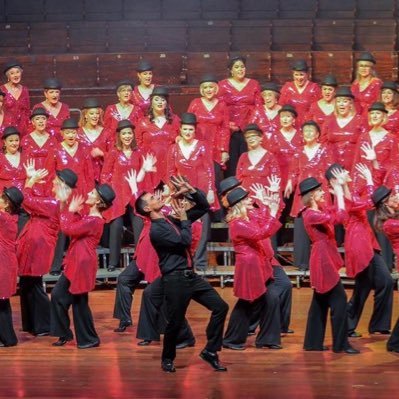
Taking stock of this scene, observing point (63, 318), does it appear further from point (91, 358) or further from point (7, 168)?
point (7, 168)

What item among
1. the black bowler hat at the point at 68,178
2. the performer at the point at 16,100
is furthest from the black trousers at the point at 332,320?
the performer at the point at 16,100

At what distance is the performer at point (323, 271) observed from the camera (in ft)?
24.8

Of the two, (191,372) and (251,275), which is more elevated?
(251,275)

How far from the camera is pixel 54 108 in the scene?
10680 millimetres

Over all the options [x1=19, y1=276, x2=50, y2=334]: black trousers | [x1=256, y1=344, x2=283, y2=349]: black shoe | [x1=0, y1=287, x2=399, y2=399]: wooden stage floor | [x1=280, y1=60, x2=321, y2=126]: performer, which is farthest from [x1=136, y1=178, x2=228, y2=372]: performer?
[x1=280, y1=60, x2=321, y2=126]: performer

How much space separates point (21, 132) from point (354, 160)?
3.27 m

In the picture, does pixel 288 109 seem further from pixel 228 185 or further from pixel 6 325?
pixel 6 325

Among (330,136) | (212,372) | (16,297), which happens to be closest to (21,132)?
(16,297)

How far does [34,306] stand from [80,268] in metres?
0.82

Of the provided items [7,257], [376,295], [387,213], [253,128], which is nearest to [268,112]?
[253,128]

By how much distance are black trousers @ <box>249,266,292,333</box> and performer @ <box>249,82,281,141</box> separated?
2.38 meters

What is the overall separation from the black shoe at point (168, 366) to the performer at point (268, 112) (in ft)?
11.5

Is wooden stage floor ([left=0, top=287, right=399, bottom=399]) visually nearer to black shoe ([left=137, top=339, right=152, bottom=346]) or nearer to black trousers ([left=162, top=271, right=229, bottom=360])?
Answer: black shoe ([left=137, top=339, right=152, bottom=346])

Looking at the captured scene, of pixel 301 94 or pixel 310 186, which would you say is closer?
pixel 310 186
